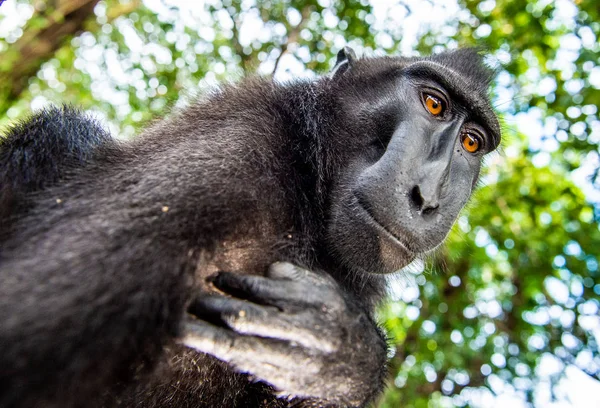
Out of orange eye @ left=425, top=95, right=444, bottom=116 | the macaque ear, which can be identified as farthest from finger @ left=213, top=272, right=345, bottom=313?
the macaque ear

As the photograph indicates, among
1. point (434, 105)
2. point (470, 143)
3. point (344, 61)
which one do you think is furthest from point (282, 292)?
point (344, 61)

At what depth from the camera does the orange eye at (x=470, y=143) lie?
10.8 ft

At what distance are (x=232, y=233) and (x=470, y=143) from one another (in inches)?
70.2

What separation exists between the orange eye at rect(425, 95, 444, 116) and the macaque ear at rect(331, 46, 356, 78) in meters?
0.61

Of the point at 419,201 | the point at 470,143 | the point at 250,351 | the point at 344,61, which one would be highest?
the point at 344,61

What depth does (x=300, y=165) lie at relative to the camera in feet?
8.93

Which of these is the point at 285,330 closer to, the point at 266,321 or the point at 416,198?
the point at 266,321

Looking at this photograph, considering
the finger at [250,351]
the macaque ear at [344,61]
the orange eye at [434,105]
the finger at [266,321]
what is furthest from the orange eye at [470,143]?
the finger at [250,351]

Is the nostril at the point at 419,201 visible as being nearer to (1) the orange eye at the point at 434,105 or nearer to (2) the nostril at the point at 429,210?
(2) the nostril at the point at 429,210

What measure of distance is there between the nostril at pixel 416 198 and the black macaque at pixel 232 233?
16 mm

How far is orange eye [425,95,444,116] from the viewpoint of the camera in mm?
3105

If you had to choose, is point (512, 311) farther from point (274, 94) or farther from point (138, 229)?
point (138, 229)

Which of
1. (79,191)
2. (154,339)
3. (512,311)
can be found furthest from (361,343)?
(512,311)

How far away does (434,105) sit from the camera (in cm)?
313
